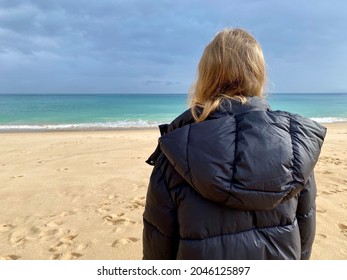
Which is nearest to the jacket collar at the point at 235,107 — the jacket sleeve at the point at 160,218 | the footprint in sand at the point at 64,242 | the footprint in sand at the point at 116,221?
the jacket sleeve at the point at 160,218

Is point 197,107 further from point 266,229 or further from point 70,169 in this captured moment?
point 70,169

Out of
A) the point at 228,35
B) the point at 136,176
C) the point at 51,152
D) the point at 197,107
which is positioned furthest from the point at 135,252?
the point at 51,152

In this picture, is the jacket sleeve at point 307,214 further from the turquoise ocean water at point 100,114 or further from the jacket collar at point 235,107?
the turquoise ocean water at point 100,114

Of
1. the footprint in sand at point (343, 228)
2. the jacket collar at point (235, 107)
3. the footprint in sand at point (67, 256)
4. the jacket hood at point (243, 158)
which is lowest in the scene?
the footprint in sand at point (67, 256)

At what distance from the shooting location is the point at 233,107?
1.35m

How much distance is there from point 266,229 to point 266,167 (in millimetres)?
346

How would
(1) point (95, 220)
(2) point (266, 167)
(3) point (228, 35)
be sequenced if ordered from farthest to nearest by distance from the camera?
(1) point (95, 220) → (3) point (228, 35) → (2) point (266, 167)

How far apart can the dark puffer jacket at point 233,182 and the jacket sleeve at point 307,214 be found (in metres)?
0.08

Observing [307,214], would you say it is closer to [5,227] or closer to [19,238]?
[19,238]

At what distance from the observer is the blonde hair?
1.43 meters

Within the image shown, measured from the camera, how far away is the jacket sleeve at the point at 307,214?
4.97 feet

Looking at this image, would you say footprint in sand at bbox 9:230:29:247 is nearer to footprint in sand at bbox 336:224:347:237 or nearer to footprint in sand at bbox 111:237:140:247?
footprint in sand at bbox 111:237:140:247

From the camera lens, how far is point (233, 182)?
1.23m

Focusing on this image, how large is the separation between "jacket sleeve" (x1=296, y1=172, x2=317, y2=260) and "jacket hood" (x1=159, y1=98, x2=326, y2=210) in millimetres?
248
